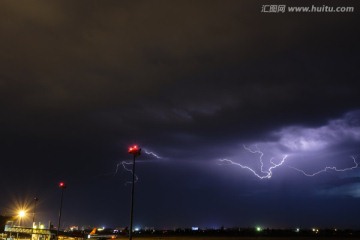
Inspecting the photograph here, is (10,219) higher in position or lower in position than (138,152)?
lower

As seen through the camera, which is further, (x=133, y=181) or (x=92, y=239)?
(x=92, y=239)

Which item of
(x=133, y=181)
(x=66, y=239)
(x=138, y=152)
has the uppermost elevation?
(x=138, y=152)

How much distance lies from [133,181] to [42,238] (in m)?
49.0

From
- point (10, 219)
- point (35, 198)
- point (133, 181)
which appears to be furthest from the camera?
point (35, 198)

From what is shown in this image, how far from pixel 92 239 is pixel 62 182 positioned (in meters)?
23.0

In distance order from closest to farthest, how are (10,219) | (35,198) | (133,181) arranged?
(133,181), (10,219), (35,198)

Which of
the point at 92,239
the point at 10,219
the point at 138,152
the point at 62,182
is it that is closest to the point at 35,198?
the point at 10,219

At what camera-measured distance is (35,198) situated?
7094 centimetres

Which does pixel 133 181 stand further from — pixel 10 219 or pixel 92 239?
pixel 92 239

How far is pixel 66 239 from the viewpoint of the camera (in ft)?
246

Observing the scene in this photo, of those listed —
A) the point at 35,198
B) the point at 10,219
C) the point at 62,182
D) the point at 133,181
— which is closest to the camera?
the point at 133,181

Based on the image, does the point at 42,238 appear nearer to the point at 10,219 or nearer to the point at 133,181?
the point at 10,219

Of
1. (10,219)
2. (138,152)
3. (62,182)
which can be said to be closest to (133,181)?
(138,152)

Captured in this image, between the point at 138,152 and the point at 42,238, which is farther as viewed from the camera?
the point at 42,238
